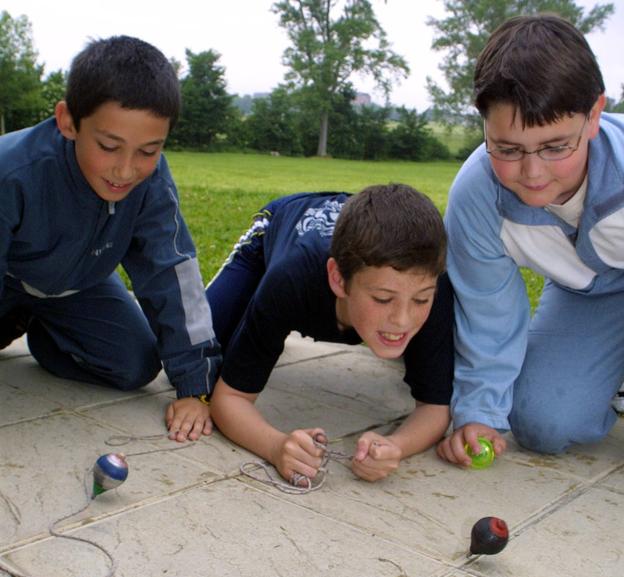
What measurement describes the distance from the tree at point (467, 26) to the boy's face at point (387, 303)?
50903 mm

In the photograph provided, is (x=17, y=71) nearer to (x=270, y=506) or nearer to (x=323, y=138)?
(x=323, y=138)

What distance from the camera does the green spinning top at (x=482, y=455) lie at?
2658 mm

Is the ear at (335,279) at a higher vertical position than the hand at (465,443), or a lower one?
higher

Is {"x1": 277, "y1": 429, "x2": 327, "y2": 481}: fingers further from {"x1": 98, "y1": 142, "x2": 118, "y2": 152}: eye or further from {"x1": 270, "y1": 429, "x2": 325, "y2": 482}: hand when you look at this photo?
{"x1": 98, "y1": 142, "x2": 118, "y2": 152}: eye

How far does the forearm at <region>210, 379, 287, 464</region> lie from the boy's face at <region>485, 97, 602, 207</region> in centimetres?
100

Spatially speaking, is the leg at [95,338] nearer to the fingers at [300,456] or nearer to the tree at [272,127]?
the fingers at [300,456]

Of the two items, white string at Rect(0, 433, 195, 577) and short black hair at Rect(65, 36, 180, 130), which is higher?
short black hair at Rect(65, 36, 180, 130)

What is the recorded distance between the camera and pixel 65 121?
2.79 metres

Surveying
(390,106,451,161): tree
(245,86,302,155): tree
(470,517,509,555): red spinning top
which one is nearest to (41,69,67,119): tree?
(245,86,302,155): tree

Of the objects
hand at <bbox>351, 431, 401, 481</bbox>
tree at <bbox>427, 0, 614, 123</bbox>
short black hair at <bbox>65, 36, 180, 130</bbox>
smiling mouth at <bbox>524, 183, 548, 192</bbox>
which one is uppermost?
tree at <bbox>427, 0, 614, 123</bbox>

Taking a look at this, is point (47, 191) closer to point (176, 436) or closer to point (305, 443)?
point (176, 436)

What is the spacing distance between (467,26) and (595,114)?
54.5 metres

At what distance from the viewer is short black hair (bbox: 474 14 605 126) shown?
2.38 m

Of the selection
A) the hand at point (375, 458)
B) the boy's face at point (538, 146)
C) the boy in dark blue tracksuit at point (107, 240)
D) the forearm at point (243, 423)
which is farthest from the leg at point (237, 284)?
the boy's face at point (538, 146)
